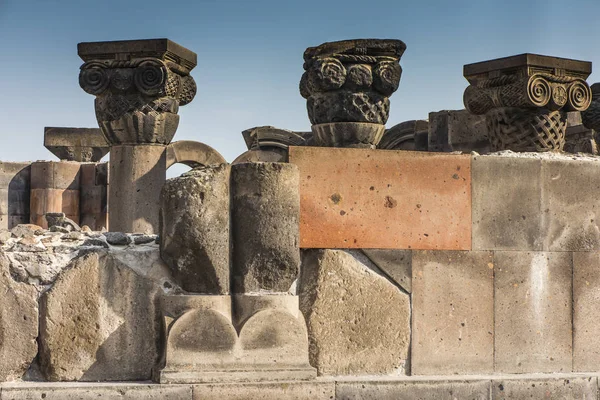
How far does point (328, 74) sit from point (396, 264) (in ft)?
13.8

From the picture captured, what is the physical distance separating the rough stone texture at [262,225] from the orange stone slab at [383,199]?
20cm

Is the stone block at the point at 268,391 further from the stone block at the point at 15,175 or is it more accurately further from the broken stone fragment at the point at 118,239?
the stone block at the point at 15,175

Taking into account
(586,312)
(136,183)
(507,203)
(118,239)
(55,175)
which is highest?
(55,175)

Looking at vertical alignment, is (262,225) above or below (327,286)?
above

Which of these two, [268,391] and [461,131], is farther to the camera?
[461,131]

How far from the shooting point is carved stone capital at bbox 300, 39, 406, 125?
937cm

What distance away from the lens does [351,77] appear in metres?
9.38

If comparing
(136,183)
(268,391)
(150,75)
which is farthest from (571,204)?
(136,183)

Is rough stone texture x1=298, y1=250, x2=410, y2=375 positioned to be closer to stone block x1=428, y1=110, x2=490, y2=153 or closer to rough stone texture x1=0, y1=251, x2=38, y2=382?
rough stone texture x1=0, y1=251, x2=38, y2=382

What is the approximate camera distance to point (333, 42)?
30.8 ft

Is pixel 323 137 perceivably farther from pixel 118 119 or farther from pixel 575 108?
pixel 575 108

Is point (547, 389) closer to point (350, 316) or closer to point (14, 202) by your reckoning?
point (350, 316)

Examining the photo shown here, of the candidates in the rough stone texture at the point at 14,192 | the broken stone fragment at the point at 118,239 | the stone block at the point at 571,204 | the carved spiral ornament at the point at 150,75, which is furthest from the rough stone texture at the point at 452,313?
the rough stone texture at the point at 14,192

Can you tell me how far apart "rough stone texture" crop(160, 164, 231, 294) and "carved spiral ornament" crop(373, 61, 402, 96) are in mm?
4638
